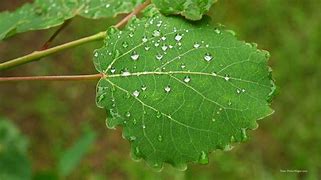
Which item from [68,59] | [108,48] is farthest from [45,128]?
[108,48]

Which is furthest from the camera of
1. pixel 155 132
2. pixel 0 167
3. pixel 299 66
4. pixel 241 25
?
pixel 241 25

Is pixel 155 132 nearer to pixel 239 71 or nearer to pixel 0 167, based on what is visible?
pixel 239 71

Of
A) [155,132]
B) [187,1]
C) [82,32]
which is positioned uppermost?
[187,1]

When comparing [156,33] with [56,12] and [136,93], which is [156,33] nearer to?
[136,93]

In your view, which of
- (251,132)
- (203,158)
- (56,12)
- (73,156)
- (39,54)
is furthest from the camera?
(251,132)

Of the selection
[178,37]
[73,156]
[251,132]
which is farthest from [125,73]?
[251,132]

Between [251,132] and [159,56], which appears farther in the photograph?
[251,132]
